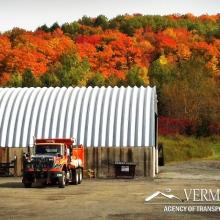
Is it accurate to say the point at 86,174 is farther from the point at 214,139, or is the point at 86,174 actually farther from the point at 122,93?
the point at 214,139

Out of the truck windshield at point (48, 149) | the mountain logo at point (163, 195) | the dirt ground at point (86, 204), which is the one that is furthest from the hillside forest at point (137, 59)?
the mountain logo at point (163, 195)

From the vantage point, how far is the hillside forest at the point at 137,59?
3250 inches

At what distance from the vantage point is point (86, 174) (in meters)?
37.9

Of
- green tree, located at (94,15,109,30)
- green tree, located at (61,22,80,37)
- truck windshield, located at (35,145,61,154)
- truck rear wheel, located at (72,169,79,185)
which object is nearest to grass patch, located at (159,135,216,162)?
truck rear wheel, located at (72,169,79,185)

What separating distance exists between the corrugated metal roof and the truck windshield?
26.6ft

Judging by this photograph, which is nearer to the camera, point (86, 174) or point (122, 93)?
point (86, 174)

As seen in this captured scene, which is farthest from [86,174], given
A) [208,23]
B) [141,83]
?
[208,23]

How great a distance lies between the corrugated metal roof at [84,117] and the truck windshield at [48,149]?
811cm

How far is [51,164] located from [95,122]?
34.6 ft

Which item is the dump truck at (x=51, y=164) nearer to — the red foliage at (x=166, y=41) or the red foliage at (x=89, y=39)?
the red foliage at (x=89, y=39)

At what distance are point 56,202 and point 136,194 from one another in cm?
460

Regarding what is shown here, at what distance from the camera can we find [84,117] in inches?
1563

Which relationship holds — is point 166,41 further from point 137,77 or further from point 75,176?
point 75,176

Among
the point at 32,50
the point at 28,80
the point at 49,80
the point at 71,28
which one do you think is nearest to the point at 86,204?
the point at 28,80
